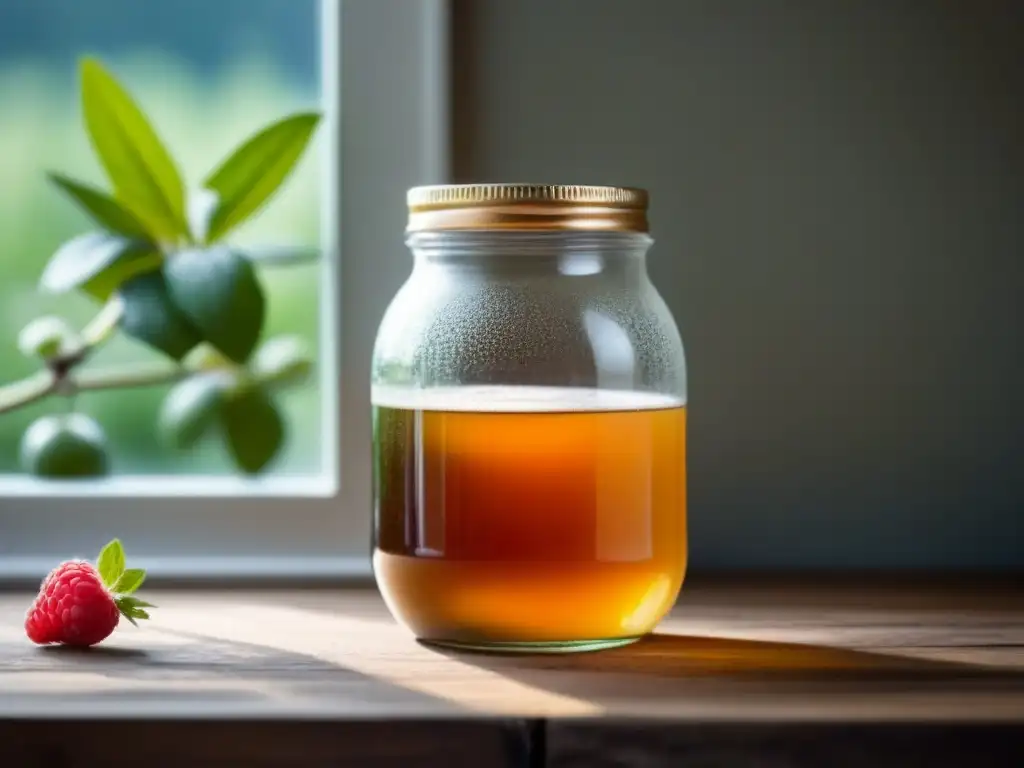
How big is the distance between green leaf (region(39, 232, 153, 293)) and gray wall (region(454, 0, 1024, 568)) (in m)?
0.30

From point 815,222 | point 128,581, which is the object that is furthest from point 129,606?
point 815,222

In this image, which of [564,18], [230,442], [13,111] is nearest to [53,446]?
[230,442]

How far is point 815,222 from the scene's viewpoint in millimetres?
1252

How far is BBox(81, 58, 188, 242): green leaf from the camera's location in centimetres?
126

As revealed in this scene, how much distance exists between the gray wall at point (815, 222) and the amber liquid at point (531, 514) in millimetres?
320

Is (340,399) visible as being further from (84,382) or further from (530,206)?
(530,206)

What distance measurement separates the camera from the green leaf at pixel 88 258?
1.22 m

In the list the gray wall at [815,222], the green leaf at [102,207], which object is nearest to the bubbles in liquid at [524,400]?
the gray wall at [815,222]

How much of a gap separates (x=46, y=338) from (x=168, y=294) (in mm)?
191

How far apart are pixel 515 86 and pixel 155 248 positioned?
1.17 feet

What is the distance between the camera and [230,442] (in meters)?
1.34

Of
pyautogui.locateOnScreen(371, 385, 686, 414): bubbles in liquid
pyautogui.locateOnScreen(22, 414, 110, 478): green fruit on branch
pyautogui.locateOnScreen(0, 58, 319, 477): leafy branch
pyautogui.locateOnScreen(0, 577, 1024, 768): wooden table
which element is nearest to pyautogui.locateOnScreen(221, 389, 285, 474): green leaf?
pyautogui.locateOnScreen(0, 58, 319, 477): leafy branch

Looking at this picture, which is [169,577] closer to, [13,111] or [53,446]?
[53,446]

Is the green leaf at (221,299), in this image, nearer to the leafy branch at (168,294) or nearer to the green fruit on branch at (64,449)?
the leafy branch at (168,294)
